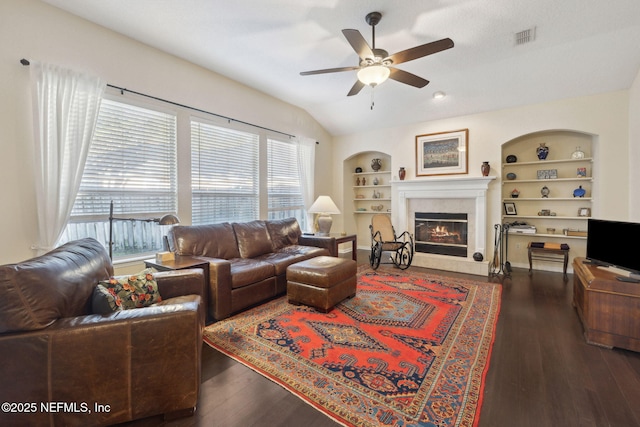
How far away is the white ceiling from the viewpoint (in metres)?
2.65

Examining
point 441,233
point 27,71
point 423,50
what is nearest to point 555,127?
point 441,233

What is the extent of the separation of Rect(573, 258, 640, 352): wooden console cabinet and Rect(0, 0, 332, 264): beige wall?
445 centimetres

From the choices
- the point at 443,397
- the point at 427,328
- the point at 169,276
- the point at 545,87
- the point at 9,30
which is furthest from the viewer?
the point at 545,87

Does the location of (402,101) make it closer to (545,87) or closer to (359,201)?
(545,87)

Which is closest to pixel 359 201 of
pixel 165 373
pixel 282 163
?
pixel 282 163

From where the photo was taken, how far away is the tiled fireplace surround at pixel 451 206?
15.7ft

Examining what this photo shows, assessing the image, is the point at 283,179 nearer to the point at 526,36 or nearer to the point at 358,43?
the point at 358,43

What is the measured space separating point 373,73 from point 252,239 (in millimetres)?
2538

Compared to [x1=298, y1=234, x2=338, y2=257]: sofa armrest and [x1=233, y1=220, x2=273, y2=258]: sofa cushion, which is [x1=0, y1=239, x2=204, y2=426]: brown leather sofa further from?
[x1=298, y1=234, x2=338, y2=257]: sofa armrest

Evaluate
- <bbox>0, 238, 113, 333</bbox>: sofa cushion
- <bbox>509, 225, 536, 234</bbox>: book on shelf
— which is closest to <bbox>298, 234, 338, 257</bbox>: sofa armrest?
<bbox>0, 238, 113, 333</bbox>: sofa cushion

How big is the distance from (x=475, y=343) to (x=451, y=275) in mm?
2306

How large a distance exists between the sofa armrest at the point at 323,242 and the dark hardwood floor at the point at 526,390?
90.2 inches

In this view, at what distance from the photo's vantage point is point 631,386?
1790 mm

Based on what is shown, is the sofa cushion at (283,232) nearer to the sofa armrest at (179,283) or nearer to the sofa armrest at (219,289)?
the sofa armrest at (219,289)
